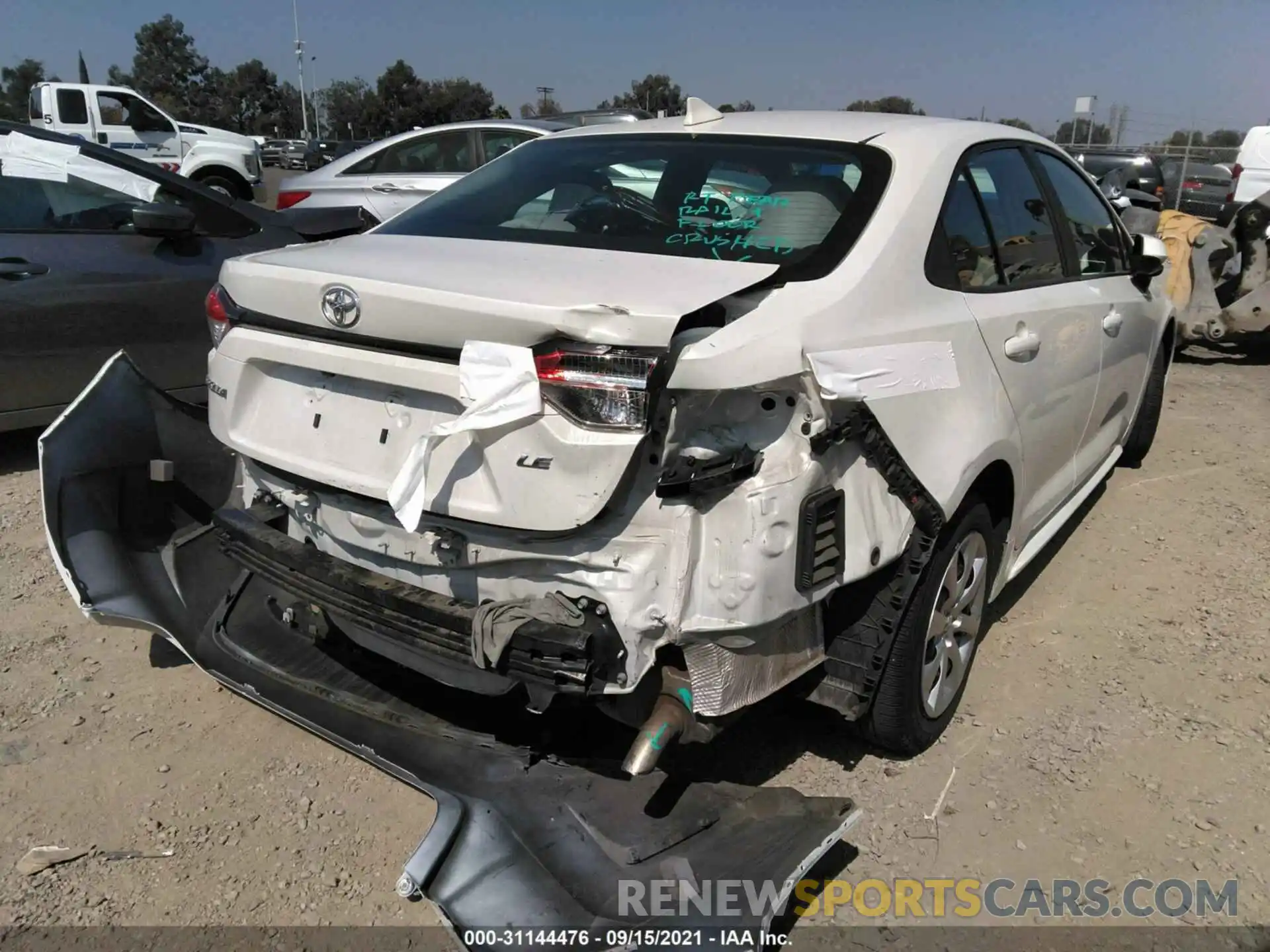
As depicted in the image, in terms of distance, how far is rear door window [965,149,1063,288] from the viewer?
9.91 feet

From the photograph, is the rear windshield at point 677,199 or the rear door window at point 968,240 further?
the rear door window at point 968,240

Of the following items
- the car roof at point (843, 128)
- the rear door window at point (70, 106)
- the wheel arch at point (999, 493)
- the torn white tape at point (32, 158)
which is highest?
the rear door window at point (70, 106)

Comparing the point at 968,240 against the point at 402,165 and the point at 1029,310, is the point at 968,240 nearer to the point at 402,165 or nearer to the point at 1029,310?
the point at 1029,310

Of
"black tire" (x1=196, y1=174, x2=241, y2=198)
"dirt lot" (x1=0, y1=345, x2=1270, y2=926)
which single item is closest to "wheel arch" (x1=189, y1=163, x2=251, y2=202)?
"black tire" (x1=196, y1=174, x2=241, y2=198)

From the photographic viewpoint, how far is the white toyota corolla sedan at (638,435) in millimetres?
2002

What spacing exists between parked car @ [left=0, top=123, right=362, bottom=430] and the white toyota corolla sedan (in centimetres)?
201

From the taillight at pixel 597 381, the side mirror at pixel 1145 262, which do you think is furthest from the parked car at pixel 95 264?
the side mirror at pixel 1145 262

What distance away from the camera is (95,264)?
496cm

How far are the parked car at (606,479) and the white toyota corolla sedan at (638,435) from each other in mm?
11

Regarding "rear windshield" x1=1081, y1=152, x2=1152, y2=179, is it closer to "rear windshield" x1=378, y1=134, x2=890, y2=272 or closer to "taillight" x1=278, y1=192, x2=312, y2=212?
"taillight" x1=278, y1=192, x2=312, y2=212

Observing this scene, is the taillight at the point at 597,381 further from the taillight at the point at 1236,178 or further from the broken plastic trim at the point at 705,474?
the taillight at the point at 1236,178

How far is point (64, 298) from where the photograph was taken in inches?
190

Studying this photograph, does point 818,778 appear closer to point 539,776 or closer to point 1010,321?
point 539,776

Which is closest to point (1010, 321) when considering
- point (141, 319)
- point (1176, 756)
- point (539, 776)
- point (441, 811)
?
point (1176, 756)
